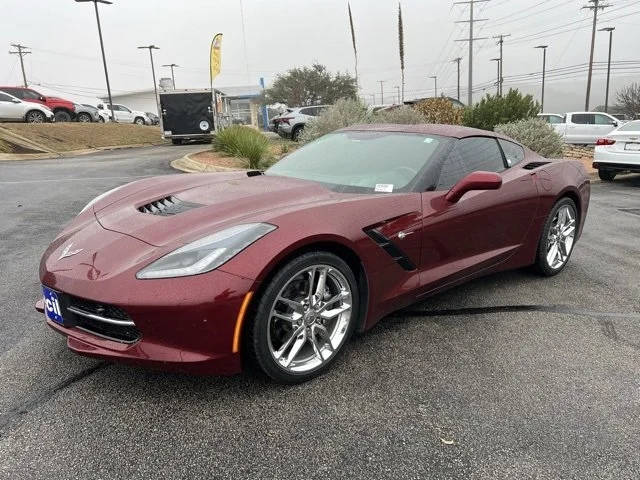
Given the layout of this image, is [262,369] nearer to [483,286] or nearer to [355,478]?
[355,478]

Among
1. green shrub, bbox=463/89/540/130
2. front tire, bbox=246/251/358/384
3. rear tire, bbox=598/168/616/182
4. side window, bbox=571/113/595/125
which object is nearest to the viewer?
front tire, bbox=246/251/358/384

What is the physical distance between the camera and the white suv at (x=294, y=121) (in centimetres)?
1978

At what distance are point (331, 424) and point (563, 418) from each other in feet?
3.55

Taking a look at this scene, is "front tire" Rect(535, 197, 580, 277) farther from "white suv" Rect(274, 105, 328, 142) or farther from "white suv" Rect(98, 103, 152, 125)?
"white suv" Rect(98, 103, 152, 125)

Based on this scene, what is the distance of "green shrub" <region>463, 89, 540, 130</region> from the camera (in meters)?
12.7

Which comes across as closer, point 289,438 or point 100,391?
point 289,438

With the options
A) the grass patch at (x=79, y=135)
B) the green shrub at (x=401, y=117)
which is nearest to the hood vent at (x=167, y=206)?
the green shrub at (x=401, y=117)

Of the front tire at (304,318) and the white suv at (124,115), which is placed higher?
the white suv at (124,115)

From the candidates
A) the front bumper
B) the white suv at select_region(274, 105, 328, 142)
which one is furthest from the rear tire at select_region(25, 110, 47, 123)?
the front bumper

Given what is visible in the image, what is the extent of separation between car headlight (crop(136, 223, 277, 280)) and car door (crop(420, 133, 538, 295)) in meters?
1.14

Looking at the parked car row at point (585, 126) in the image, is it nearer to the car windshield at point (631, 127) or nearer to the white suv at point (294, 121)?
the white suv at point (294, 121)

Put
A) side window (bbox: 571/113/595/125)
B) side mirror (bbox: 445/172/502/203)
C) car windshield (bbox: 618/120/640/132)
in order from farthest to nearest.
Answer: side window (bbox: 571/113/595/125), car windshield (bbox: 618/120/640/132), side mirror (bbox: 445/172/502/203)

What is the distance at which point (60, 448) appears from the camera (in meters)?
2.11

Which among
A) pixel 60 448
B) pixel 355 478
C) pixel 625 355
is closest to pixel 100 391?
pixel 60 448
